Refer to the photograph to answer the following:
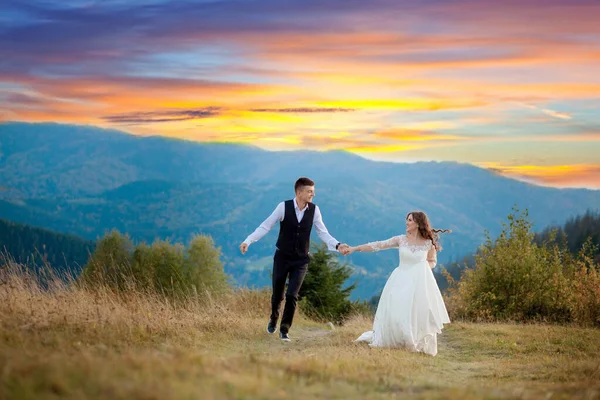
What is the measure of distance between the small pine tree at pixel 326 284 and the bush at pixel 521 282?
8.76m

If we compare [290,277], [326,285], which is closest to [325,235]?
[290,277]

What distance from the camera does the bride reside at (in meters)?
11.1

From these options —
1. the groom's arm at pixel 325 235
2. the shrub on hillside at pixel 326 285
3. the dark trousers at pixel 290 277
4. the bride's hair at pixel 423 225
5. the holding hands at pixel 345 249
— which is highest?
the bride's hair at pixel 423 225

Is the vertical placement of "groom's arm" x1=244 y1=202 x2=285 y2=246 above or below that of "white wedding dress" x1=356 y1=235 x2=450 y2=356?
above

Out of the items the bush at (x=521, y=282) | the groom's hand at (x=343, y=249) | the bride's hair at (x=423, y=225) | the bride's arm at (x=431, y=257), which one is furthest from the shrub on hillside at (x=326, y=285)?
the bride's hair at (x=423, y=225)

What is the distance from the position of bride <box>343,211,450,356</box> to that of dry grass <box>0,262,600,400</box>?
467 millimetres

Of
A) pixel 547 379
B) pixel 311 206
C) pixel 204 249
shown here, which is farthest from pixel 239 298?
pixel 204 249

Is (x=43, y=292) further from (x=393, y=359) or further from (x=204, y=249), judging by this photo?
(x=204, y=249)

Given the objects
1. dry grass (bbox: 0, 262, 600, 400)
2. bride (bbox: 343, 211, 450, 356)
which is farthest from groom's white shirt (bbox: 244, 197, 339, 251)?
dry grass (bbox: 0, 262, 600, 400)

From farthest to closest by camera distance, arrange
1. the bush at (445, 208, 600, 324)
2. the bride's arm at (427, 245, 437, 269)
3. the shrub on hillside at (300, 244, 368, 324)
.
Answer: the shrub on hillside at (300, 244, 368, 324) < the bush at (445, 208, 600, 324) < the bride's arm at (427, 245, 437, 269)

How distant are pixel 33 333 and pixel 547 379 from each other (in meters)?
6.59

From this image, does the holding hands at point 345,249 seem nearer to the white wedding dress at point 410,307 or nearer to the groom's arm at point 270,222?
the white wedding dress at point 410,307

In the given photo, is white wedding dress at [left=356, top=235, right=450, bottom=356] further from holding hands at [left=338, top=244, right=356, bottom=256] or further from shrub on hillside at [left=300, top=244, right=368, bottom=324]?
shrub on hillside at [left=300, top=244, right=368, bottom=324]

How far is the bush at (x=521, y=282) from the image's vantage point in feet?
59.2
